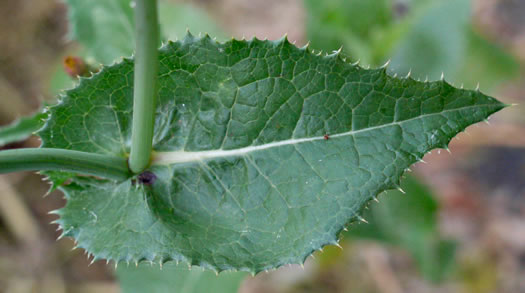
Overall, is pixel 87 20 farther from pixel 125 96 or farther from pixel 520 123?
pixel 520 123

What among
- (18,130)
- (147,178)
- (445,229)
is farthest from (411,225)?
(18,130)

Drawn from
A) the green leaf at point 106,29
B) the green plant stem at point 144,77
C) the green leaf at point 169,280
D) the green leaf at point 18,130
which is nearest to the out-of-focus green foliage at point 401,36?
the green leaf at point 106,29

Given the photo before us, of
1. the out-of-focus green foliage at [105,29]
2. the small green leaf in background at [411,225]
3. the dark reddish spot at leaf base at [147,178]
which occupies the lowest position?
the dark reddish spot at leaf base at [147,178]

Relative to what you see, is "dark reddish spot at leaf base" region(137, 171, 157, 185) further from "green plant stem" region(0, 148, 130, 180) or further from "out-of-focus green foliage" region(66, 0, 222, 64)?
"out-of-focus green foliage" region(66, 0, 222, 64)

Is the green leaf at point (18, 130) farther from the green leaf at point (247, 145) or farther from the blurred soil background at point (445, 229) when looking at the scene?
the blurred soil background at point (445, 229)

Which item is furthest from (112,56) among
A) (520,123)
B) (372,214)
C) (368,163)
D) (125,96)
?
(520,123)

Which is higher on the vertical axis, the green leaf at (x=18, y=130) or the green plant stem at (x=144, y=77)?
the green leaf at (x=18, y=130)

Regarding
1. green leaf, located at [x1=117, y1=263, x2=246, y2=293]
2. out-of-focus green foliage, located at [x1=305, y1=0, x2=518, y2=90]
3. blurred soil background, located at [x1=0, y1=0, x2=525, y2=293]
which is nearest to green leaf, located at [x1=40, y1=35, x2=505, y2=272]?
green leaf, located at [x1=117, y1=263, x2=246, y2=293]

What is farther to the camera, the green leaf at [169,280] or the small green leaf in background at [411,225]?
the small green leaf in background at [411,225]
